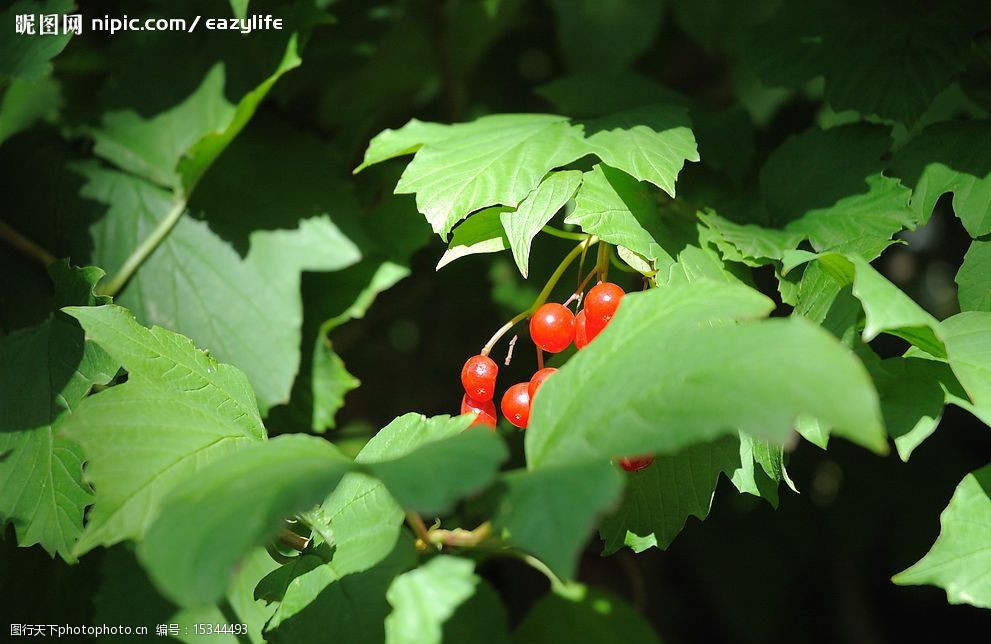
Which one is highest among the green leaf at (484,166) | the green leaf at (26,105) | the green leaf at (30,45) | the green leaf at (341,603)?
the green leaf at (30,45)

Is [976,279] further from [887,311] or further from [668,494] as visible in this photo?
[668,494]

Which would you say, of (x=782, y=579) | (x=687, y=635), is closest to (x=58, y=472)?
(x=782, y=579)

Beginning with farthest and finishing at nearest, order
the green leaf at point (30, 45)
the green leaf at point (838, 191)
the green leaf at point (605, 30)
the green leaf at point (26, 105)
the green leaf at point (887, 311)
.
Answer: the green leaf at point (605, 30), the green leaf at point (26, 105), the green leaf at point (30, 45), the green leaf at point (838, 191), the green leaf at point (887, 311)

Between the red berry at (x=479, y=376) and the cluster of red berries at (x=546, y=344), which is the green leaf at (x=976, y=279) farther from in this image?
the red berry at (x=479, y=376)

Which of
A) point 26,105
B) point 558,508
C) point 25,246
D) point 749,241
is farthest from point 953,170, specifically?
point 26,105

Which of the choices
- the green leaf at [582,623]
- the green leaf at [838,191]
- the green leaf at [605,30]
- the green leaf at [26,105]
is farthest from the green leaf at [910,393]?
the green leaf at [26,105]

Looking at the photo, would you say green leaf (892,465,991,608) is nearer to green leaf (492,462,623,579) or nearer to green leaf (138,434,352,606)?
green leaf (492,462,623,579)
